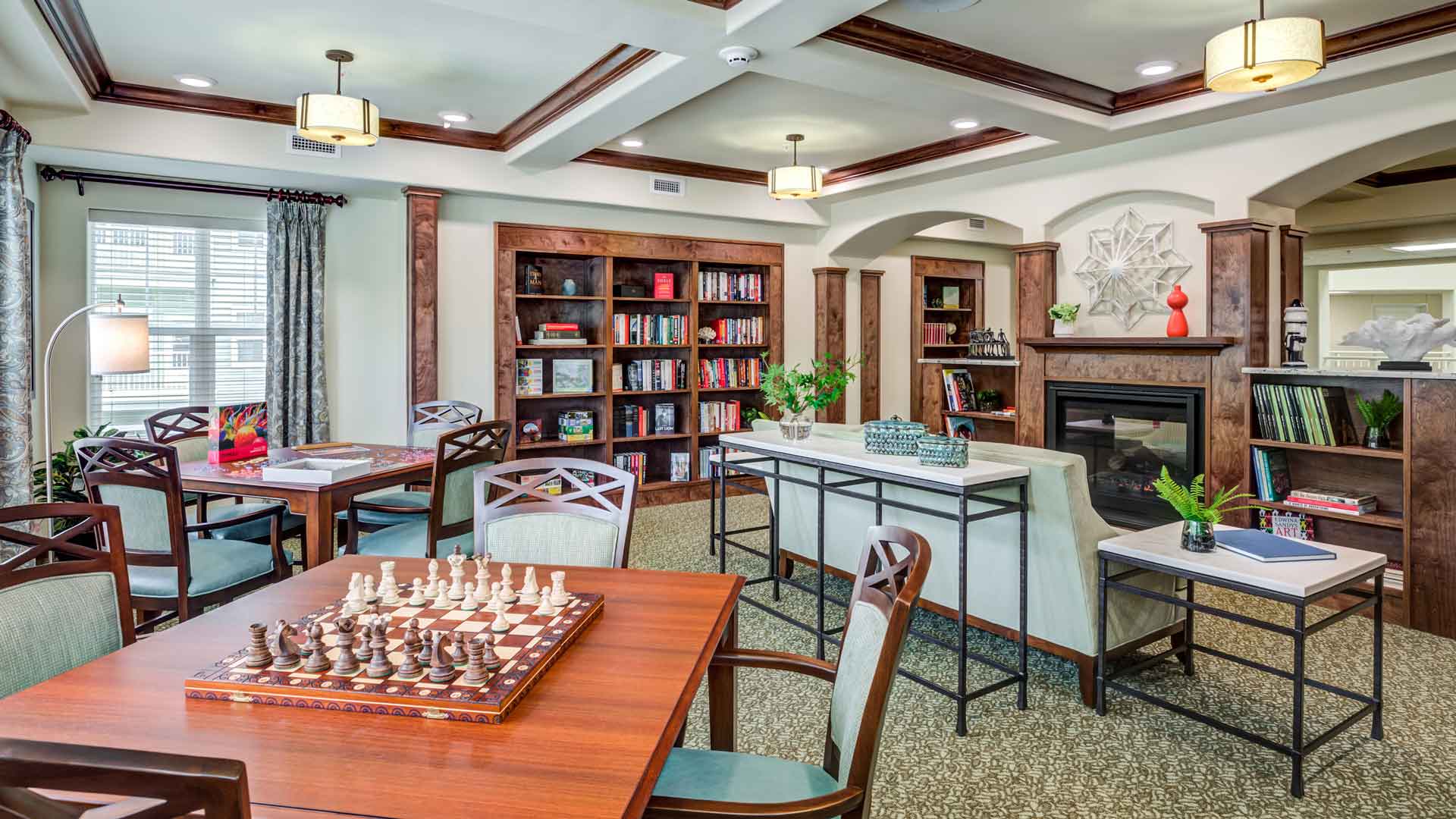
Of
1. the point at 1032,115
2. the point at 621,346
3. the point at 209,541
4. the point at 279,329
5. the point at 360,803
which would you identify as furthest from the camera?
the point at 621,346

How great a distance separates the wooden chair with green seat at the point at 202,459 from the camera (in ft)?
12.4

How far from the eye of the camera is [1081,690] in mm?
2934

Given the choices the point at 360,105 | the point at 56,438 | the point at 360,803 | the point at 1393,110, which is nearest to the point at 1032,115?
the point at 1393,110

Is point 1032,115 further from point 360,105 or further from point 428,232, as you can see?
point 428,232

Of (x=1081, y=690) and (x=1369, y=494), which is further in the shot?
(x=1369, y=494)

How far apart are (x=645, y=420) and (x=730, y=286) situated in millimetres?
1418

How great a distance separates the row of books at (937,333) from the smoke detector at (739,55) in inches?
208

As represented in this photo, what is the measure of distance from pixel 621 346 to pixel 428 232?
67.0 inches

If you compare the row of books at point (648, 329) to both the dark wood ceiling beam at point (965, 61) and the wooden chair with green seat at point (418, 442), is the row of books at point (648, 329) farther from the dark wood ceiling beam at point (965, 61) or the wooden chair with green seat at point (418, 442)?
the dark wood ceiling beam at point (965, 61)

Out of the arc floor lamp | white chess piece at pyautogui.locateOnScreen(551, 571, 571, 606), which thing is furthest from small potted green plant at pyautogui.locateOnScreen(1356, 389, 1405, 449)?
the arc floor lamp

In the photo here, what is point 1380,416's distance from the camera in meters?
3.87

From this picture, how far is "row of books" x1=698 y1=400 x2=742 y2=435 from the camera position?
6.97m

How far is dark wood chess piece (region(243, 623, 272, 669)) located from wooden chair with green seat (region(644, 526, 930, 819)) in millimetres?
686

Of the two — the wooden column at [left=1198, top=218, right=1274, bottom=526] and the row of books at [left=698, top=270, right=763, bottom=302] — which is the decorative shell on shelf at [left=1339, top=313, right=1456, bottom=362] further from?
the row of books at [left=698, top=270, right=763, bottom=302]
